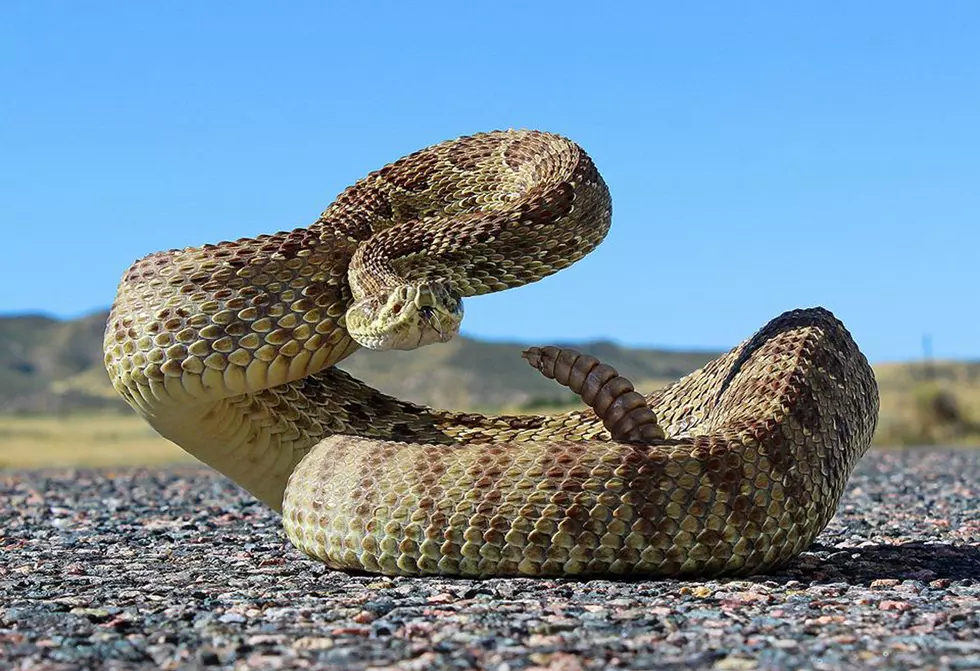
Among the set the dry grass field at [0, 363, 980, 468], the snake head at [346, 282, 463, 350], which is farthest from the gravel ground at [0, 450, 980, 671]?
the dry grass field at [0, 363, 980, 468]

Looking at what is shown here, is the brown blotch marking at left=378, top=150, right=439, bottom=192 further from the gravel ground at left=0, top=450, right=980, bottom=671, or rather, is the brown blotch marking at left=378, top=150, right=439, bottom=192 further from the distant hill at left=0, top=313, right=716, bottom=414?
the distant hill at left=0, top=313, right=716, bottom=414

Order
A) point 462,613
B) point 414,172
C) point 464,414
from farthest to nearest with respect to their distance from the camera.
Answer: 1. point 464,414
2. point 414,172
3. point 462,613

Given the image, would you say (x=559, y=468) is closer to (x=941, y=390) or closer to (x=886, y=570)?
(x=886, y=570)

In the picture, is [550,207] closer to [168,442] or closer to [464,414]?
[464,414]

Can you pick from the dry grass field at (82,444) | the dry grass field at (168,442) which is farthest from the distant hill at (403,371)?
the dry grass field at (168,442)

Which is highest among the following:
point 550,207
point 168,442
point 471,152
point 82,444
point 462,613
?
point 471,152

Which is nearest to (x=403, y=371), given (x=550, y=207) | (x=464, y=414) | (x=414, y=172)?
(x=464, y=414)
